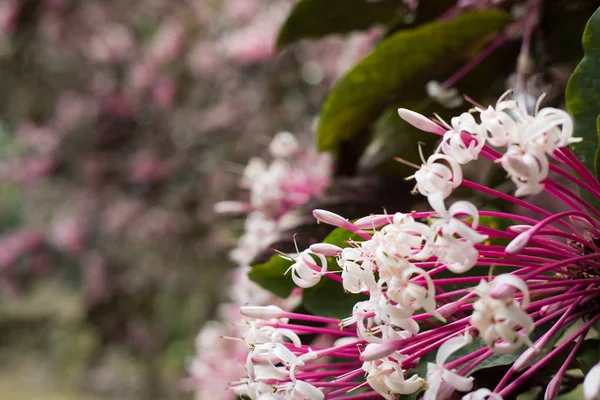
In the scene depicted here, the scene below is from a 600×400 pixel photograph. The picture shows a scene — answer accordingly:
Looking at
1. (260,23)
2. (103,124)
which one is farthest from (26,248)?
(260,23)

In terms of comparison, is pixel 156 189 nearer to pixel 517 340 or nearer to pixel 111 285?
pixel 111 285

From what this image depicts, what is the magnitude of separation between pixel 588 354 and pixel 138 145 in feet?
6.84

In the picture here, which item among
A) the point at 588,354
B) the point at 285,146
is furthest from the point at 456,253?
the point at 285,146

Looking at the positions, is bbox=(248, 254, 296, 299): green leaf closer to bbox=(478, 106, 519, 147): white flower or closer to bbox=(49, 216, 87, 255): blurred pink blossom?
bbox=(478, 106, 519, 147): white flower

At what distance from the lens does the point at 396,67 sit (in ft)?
1.41

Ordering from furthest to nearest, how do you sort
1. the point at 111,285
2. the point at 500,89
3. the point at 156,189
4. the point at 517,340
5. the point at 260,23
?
the point at 111,285
the point at 156,189
the point at 260,23
the point at 500,89
the point at 517,340

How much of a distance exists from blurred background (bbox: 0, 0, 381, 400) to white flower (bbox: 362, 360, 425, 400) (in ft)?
4.41

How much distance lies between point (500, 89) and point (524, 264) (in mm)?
398

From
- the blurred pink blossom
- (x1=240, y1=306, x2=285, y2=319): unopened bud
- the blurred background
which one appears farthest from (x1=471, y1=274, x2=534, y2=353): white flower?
the blurred pink blossom

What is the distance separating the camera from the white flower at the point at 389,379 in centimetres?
25

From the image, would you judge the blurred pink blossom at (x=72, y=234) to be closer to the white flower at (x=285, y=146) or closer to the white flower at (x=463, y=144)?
the white flower at (x=285, y=146)

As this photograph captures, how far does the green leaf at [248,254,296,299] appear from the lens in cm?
36

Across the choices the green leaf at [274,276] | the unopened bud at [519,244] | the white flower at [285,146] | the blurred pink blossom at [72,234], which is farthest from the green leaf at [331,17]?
the blurred pink blossom at [72,234]

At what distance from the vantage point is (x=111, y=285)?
7.82 feet
